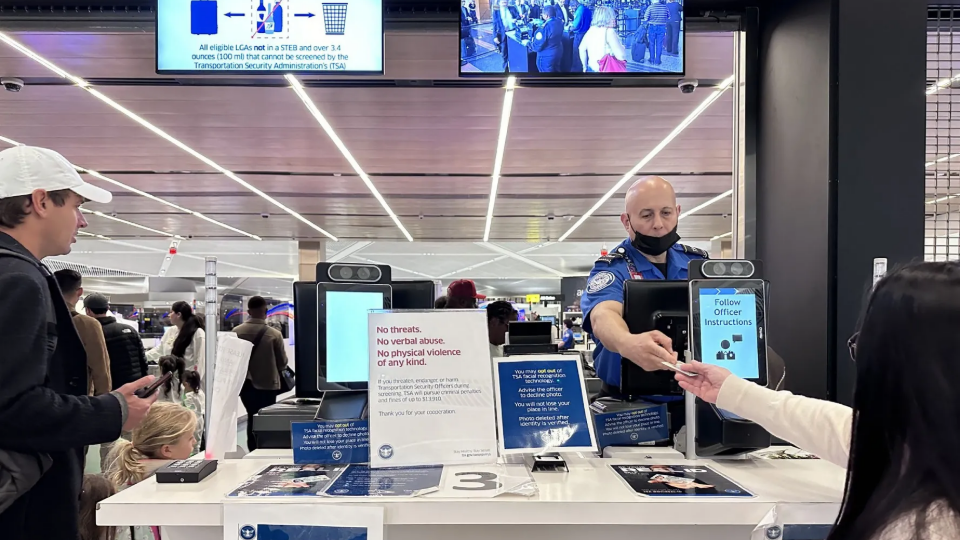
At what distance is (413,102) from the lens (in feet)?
14.3

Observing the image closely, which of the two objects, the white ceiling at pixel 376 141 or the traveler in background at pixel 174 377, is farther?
the traveler in background at pixel 174 377

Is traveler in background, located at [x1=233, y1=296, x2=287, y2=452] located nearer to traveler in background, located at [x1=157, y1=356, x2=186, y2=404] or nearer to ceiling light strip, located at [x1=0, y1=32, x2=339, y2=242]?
traveler in background, located at [x1=157, y1=356, x2=186, y2=404]

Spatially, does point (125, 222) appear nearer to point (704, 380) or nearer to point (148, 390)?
point (148, 390)

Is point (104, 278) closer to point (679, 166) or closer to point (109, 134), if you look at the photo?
point (109, 134)

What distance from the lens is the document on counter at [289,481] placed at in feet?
4.28

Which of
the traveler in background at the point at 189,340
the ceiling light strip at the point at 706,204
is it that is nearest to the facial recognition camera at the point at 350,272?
the traveler in background at the point at 189,340

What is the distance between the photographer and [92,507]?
1.99m

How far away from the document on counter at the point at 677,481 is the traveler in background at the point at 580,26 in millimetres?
1758

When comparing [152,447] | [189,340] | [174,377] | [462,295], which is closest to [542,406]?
[152,447]

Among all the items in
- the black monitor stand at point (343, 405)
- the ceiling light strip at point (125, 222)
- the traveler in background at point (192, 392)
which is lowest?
the traveler in background at point (192, 392)

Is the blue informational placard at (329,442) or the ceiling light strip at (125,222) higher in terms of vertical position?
the ceiling light strip at (125,222)

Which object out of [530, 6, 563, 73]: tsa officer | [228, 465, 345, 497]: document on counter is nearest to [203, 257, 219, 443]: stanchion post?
[228, 465, 345, 497]: document on counter

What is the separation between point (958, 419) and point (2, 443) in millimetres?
1733

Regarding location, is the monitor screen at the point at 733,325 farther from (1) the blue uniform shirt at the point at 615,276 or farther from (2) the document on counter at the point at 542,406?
(1) the blue uniform shirt at the point at 615,276
